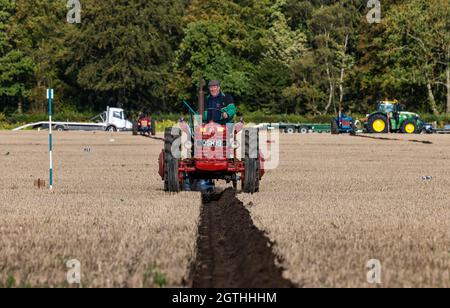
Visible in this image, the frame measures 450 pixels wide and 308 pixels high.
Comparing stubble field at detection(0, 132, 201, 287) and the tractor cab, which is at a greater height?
the tractor cab

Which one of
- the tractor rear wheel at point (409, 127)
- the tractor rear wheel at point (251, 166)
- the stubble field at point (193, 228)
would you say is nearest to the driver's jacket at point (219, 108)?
the tractor rear wheel at point (251, 166)

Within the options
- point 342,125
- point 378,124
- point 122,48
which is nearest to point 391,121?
point 378,124

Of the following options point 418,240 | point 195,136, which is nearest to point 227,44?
point 195,136

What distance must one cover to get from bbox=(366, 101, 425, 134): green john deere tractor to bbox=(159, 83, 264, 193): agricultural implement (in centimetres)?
4924

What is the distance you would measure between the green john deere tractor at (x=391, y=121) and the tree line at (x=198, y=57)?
27.9 metres

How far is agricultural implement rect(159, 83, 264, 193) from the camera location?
1795 centimetres

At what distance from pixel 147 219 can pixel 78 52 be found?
9297cm

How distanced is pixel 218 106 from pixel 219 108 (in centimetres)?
4

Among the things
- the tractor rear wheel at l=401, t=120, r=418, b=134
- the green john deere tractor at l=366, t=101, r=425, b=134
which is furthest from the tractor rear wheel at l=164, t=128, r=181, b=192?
the tractor rear wheel at l=401, t=120, r=418, b=134

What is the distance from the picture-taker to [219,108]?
17.9m

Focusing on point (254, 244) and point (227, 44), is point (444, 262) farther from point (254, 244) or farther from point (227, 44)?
point (227, 44)

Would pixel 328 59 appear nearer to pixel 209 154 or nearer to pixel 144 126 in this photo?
pixel 144 126

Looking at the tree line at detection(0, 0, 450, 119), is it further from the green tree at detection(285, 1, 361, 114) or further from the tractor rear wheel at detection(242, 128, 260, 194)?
the tractor rear wheel at detection(242, 128, 260, 194)

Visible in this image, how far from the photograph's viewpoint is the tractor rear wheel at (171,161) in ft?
59.1
